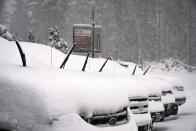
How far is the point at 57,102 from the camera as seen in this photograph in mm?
3676

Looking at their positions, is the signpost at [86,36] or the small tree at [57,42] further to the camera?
the small tree at [57,42]

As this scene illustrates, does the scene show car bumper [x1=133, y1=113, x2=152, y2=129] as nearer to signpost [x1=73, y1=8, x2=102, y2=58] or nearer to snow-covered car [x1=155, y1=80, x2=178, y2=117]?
snow-covered car [x1=155, y1=80, x2=178, y2=117]

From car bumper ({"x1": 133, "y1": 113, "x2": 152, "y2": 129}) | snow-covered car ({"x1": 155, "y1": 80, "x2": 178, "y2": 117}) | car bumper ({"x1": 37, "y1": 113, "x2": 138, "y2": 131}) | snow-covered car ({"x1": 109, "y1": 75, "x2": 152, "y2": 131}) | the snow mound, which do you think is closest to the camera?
car bumper ({"x1": 37, "y1": 113, "x2": 138, "y2": 131})

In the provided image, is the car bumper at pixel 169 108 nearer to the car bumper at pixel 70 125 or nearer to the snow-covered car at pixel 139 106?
the snow-covered car at pixel 139 106

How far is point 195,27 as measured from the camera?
211 ft

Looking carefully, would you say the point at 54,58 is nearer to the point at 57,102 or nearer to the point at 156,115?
the point at 156,115

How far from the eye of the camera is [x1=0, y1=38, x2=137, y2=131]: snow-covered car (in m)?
3.60

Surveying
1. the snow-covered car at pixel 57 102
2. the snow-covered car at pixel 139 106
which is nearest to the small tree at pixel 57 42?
the snow-covered car at pixel 139 106

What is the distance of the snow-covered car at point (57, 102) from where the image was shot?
3.60 meters

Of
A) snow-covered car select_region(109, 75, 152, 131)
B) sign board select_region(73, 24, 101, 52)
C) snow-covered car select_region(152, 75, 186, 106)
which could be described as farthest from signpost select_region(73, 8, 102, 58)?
snow-covered car select_region(109, 75, 152, 131)

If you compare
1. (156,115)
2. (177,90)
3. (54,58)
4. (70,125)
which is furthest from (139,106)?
(177,90)

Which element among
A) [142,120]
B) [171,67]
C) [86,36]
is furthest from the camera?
[171,67]

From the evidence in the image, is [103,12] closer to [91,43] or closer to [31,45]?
[91,43]

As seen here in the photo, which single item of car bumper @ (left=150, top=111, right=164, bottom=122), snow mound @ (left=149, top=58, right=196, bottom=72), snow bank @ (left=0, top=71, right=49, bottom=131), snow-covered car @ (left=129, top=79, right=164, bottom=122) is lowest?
snow mound @ (left=149, top=58, right=196, bottom=72)
